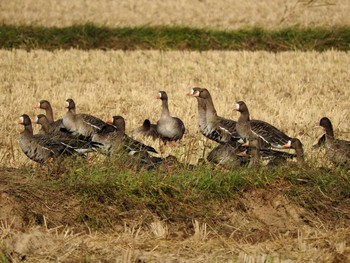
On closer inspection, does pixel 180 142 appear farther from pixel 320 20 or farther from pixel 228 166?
pixel 320 20

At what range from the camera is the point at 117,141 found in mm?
10273

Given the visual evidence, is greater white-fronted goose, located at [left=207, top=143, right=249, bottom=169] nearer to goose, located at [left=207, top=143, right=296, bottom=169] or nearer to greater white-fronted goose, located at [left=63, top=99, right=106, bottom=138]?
goose, located at [left=207, top=143, right=296, bottom=169]

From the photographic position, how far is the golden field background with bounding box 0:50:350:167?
14.5 metres

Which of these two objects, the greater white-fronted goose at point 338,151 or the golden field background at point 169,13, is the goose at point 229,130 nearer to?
the greater white-fronted goose at point 338,151

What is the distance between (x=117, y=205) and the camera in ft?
26.9

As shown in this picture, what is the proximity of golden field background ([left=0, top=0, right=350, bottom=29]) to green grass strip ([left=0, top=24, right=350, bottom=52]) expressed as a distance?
58 centimetres

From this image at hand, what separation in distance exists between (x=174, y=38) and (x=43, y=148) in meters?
15.5

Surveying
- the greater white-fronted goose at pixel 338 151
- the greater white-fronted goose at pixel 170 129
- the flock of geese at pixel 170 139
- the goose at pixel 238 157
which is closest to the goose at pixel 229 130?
the flock of geese at pixel 170 139

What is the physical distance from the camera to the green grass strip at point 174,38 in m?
A: 24.5

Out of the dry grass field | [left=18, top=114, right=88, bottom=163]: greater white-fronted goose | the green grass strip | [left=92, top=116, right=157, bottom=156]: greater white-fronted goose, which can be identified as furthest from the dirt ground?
the green grass strip

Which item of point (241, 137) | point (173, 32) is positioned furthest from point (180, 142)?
point (173, 32)

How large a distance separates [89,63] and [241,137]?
10.2 meters

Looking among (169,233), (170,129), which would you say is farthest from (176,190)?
(170,129)

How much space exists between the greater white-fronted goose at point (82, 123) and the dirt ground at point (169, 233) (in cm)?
350
